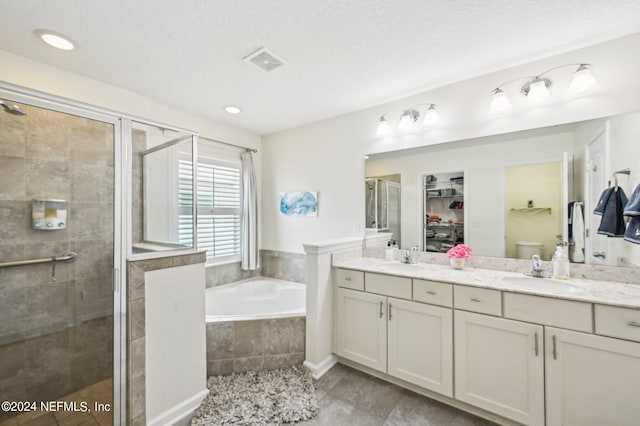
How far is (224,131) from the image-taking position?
10.7 feet

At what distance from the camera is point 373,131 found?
9.03 feet

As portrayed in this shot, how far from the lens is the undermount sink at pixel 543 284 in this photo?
5.25 ft

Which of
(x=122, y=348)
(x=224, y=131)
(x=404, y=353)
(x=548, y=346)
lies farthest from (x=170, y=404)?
(x=224, y=131)

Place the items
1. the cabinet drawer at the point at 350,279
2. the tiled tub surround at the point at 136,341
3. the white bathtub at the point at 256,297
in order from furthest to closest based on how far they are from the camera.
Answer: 1. the white bathtub at the point at 256,297
2. the cabinet drawer at the point at 350,279
3. the tiled tub surround at the point at 136,341

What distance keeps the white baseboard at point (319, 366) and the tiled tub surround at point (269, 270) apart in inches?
43.3

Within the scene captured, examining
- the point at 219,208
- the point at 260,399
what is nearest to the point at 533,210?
the point at 260,399

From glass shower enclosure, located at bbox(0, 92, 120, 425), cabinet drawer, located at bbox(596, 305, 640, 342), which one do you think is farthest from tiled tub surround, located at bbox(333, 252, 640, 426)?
glass shower enclosure, located at bbox(0, 92, 120, 425)

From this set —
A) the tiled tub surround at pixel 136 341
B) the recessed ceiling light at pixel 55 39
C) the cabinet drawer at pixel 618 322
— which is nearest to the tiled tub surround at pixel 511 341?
the cabinet drawer at pixel 618 322

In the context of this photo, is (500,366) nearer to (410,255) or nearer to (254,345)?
(410,255)

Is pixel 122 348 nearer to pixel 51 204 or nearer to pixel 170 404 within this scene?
pixel 170 404

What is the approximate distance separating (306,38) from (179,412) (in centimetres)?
254

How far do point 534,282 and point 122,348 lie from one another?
2.64m

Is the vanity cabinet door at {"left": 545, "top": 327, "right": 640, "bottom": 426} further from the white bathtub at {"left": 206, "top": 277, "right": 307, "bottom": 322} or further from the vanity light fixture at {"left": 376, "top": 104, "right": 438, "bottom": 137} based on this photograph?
the white bathtub at {"left": 206, "top": 277, "right": 307, "bottom": 322}

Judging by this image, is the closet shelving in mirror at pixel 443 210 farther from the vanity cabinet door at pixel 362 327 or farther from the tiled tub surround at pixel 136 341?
the tiled tub surround at pixel 136 341
